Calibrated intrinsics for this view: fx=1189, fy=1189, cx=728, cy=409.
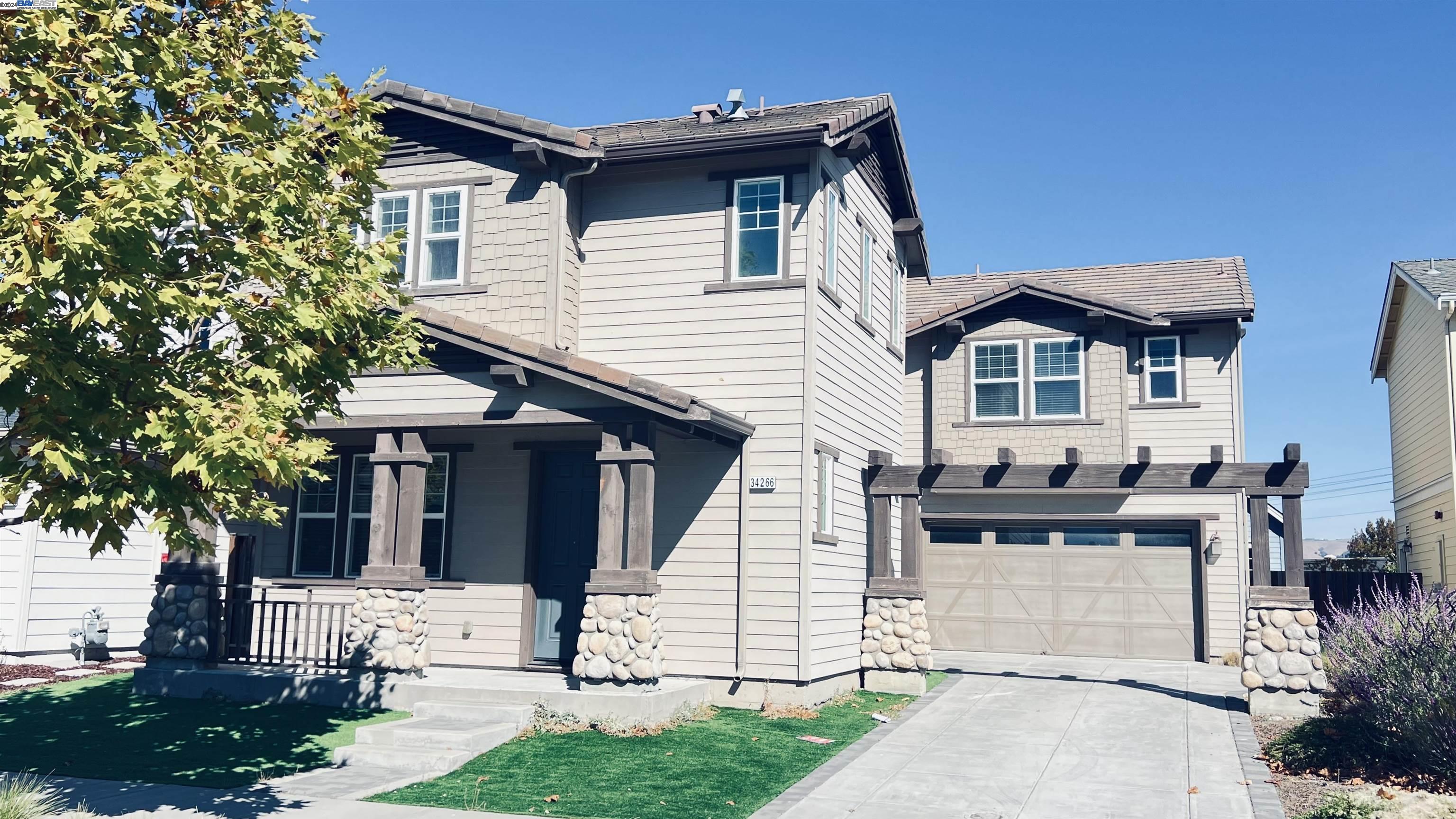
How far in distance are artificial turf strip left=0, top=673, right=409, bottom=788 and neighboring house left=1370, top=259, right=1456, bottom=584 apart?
1955 cm

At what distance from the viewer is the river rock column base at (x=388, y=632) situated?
12.8 metres

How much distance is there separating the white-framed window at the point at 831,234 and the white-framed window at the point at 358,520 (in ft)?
21.4

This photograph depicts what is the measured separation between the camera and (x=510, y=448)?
599 inches

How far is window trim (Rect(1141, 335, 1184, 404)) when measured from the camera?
22.0 metres

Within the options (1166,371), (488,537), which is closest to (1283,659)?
(1166,371)

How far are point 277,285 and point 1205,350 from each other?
17.9m

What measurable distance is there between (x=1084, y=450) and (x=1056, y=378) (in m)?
1.51

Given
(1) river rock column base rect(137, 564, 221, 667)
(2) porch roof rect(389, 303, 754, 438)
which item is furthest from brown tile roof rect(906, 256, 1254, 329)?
(1) river rock column base rect(137, 564, 221, 667)

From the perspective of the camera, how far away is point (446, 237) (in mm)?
15312

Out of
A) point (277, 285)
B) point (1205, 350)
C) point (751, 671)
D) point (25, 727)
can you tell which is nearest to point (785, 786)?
point (751, 671)

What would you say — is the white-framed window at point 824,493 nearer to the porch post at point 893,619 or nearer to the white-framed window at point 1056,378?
the porch post at point 893,619

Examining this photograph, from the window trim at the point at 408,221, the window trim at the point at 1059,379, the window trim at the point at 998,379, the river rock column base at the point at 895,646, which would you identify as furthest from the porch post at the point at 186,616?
the window trim at the point at 1059,379

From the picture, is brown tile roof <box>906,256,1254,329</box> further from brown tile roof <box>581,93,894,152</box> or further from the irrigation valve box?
the irrigation valve box

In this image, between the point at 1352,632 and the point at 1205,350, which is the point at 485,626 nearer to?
the point at 1352,632
